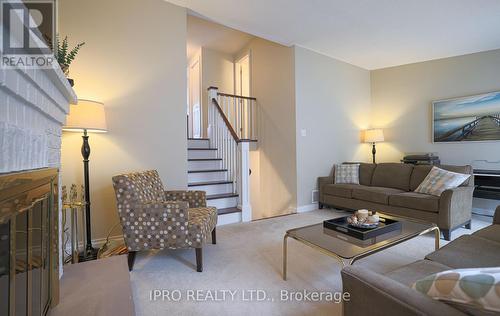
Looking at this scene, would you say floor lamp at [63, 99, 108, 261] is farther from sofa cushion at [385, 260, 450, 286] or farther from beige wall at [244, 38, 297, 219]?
beige wall at [244, 38, 297, 219]

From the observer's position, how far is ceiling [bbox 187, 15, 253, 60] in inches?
177

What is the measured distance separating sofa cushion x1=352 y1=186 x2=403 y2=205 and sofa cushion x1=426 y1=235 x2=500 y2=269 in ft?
5.63

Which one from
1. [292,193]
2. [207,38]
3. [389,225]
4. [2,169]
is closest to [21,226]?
[2,169]

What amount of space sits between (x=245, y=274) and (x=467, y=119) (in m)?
4.38

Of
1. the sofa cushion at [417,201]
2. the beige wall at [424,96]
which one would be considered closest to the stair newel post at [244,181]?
the sofa cushion at [417,201]

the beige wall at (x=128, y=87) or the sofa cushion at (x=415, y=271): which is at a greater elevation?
the beige wall at (x=128, y=87)

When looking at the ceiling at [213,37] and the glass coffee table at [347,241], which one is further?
the ceiling at [213,37]

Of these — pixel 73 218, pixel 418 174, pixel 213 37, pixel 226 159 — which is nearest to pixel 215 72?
pixel 213 37

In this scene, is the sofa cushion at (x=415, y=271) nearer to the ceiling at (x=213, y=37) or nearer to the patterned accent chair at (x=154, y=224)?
the patterned accent chair at (x=154, y=224)

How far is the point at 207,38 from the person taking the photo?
201 inches

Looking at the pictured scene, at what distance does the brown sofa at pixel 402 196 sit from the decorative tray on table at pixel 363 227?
1175 millimetres

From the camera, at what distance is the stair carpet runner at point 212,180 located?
3.40 meters

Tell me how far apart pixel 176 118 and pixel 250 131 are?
2.11 m

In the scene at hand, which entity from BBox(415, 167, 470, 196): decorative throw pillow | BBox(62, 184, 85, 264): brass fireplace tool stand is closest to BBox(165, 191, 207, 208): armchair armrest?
BBox(62, 184, 85, 264): brass fireplace tool stand
